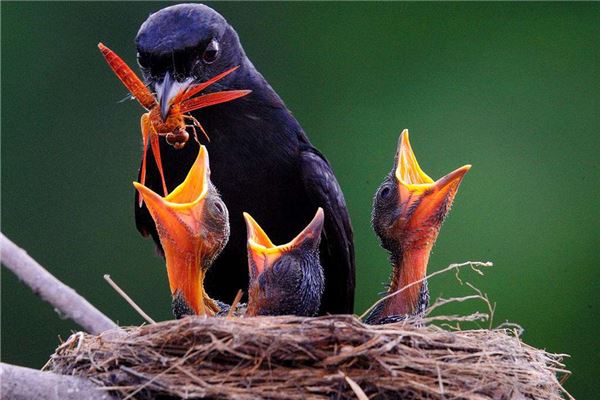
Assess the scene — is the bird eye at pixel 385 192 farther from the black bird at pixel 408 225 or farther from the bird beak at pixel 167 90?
the bird beak at pixel 167 90

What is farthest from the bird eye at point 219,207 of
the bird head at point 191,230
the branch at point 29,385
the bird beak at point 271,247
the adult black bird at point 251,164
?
the branch at point 29,385

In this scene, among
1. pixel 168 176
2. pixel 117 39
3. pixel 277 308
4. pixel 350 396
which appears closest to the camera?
pixel 350 396

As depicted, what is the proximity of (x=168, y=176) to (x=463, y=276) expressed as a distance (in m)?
2.85

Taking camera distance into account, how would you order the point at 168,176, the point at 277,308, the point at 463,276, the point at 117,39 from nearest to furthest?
the point at 277,308 < the point at 168,176 < the point at 463,276 < the point at 117,39

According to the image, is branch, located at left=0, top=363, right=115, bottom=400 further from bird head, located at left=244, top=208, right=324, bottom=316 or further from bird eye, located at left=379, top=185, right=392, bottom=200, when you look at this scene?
bird eye, located at left=379, top=185, right=392, bottom=200

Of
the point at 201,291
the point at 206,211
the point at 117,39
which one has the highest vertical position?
the point at 117,39

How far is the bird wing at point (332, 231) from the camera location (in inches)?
197

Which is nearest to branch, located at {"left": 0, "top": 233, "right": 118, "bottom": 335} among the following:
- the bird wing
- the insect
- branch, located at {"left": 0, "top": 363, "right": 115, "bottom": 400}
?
the insect

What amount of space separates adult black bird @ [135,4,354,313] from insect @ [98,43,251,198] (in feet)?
0.15

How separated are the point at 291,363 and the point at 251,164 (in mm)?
1632

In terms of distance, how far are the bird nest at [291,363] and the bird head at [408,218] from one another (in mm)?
951

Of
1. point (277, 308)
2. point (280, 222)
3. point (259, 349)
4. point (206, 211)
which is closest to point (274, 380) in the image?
point (259, 349)

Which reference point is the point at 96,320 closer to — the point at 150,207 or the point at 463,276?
the point at 150,207

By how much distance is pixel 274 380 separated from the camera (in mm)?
3439
